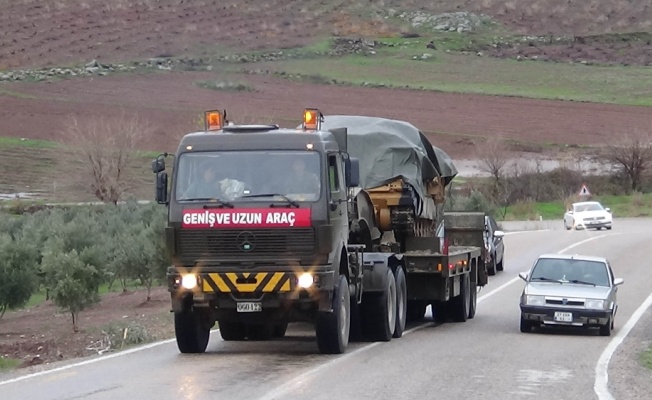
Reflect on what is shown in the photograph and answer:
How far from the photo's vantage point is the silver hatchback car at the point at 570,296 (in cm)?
2125

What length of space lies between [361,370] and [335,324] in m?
1.45

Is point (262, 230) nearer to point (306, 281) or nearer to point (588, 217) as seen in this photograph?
point (306, 281)

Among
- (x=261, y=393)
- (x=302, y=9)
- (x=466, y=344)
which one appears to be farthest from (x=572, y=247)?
(x=261, y=393)

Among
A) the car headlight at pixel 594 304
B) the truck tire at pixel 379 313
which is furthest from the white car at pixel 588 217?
the truck tire at pixel 379 313

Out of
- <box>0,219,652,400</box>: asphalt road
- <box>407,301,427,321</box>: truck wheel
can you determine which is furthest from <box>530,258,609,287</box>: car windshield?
<box>407,301,427,321</box>: truck wheel

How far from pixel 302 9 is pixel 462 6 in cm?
4361

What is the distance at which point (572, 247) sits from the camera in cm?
4238

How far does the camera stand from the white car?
53.7 meters

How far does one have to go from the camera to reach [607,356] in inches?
727

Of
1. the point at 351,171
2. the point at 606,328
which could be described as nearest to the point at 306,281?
the point at 351,171

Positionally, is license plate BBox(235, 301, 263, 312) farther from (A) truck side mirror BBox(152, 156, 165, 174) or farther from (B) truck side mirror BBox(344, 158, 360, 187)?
(B) truck side mirror BBox(344, 158, 360, 187)

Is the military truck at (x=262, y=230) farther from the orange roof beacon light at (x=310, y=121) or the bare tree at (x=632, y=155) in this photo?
the bare tree at (x=632, y=155)

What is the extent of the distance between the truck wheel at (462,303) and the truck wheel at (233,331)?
17.7 feet

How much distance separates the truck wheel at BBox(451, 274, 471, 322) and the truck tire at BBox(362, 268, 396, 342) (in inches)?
168
